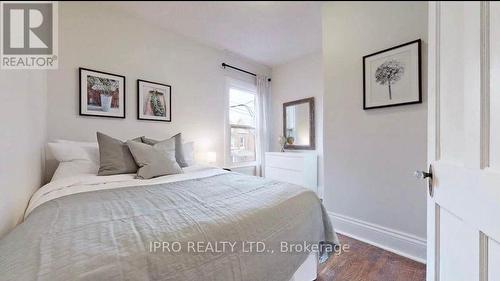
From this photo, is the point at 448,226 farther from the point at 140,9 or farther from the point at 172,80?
the point at 172,80

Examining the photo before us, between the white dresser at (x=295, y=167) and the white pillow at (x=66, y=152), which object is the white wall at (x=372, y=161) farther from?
the white pillow at (x=66, y=152)

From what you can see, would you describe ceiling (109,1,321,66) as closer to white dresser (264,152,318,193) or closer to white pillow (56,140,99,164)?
white pillow (56,140,99,164)

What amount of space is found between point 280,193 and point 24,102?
1.56 metres

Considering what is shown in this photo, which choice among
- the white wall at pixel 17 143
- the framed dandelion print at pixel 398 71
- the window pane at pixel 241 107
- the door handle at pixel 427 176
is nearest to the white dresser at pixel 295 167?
the window pane at pixel 241 107

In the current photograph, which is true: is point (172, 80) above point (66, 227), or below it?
above

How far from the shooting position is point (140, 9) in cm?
35

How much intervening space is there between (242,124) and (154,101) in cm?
127

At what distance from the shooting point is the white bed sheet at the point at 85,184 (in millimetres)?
1152

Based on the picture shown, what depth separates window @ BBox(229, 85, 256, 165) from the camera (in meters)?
3.00

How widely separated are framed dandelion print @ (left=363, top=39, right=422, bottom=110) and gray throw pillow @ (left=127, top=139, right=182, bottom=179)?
1601 millimetres

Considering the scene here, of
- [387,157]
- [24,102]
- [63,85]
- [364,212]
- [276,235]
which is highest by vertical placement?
[63,85]

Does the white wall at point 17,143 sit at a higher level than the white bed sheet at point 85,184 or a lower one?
higher

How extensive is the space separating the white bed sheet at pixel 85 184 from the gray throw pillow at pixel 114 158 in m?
0.08

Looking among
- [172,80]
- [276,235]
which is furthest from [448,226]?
[172,80]
